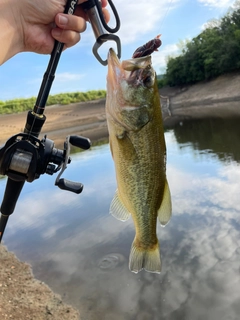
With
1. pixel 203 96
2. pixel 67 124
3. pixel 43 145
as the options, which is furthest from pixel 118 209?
pixel 203 96

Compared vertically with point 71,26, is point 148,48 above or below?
below

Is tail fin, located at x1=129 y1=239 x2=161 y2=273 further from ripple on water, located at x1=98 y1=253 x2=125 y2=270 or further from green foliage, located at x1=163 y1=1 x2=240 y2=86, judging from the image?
green foliage, located at x1=163 y1=1 x2=240 y2=86

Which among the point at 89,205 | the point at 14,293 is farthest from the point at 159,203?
the point at 89,205

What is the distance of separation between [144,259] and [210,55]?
4154 centimetres

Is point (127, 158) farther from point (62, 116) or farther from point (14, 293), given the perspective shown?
point (62, 116)

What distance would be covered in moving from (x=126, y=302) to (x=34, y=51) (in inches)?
140

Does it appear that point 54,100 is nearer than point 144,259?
No

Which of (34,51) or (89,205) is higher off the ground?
(34,51)

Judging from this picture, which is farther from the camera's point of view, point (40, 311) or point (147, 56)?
point (40, 311)

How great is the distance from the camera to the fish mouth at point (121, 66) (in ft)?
5.84

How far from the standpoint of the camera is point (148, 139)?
6.27 ft

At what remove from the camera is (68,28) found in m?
2.05

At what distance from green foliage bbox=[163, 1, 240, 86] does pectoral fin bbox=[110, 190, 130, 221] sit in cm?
3906

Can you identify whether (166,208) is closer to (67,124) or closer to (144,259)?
(144,259)
